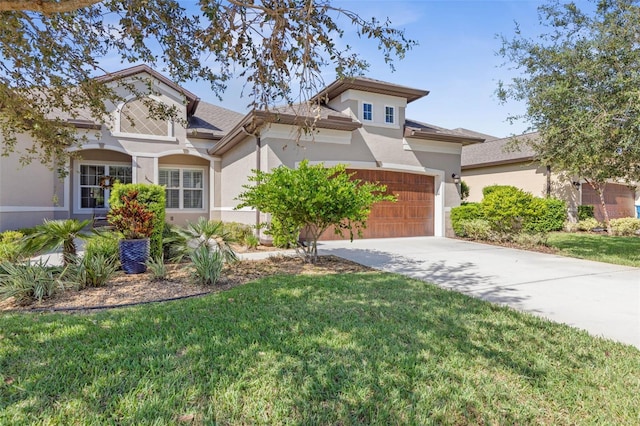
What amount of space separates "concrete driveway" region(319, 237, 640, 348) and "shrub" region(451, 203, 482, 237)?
2.50 meters

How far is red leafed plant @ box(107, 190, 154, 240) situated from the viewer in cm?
689

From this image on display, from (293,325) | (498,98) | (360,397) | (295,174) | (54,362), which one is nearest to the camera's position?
(360,397)

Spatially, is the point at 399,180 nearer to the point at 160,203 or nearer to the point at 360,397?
the point at 160,203

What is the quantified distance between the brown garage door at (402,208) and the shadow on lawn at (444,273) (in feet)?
10.6

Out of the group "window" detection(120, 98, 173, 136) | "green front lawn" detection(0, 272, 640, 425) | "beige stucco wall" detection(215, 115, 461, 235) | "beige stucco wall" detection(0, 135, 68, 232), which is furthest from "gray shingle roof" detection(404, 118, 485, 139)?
"beige stucco wall" detection(0, 135, 68, 232)

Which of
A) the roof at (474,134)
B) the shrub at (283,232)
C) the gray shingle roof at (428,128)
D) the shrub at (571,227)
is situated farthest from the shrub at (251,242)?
the roof at (474,134)

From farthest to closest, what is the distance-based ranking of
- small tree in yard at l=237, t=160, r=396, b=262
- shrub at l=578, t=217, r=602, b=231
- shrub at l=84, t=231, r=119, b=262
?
1. shrub at l=578, t=217, r=602, b=231
2. small tree in yard at l=237, t=160, r=396, b=262
3. shrub at l=84, t=231, r=119, b=262

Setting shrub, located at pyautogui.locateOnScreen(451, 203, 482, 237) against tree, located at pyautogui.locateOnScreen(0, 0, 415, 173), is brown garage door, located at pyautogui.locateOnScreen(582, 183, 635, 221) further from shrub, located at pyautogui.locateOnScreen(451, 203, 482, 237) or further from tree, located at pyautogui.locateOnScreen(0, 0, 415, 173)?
tree, located at pyautogui.locateOnScreen(0, 0, 415, 173)

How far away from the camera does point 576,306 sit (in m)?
5.16

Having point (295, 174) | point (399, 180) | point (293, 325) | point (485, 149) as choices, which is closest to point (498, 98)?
point (399, 180)

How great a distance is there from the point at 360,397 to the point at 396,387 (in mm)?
342

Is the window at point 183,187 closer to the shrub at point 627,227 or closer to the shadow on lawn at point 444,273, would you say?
the shadow on lawn at point 444,273

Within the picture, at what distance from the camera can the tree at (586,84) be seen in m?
7.78

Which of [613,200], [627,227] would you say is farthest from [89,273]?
[613,200]
